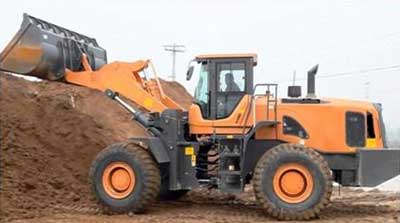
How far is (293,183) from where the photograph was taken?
12891 mm

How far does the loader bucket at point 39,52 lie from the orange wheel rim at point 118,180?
2056 millimetres

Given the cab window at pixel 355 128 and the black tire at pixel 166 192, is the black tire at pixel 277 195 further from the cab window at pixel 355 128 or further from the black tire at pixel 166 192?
the black tire at pixel 166 192

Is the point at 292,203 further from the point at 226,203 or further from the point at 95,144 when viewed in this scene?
the point at 95,144

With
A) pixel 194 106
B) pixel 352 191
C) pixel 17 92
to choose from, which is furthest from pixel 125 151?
pixel 352 191

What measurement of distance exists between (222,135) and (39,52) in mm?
3686

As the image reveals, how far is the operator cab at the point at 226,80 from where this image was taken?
1364 centimetres

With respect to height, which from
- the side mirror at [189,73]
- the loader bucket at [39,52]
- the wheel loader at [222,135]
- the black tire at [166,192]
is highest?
the loader bucket at [39,52]

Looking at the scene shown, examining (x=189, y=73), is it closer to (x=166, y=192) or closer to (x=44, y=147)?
(x=166, y=192)

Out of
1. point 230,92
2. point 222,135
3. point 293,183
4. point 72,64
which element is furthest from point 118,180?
point 293,183

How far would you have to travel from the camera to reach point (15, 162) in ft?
48.7

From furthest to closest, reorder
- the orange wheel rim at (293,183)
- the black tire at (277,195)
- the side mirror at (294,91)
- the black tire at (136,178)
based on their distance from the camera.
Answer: the side mirror at (294,91), the black tire at (136,178), the orange wheel rim at (293,183), the black tire at (277,195)

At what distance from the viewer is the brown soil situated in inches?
506

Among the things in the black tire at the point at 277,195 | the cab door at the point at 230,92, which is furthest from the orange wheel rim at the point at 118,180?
the black tire at the point at 277,195

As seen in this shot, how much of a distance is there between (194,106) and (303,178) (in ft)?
8.49
